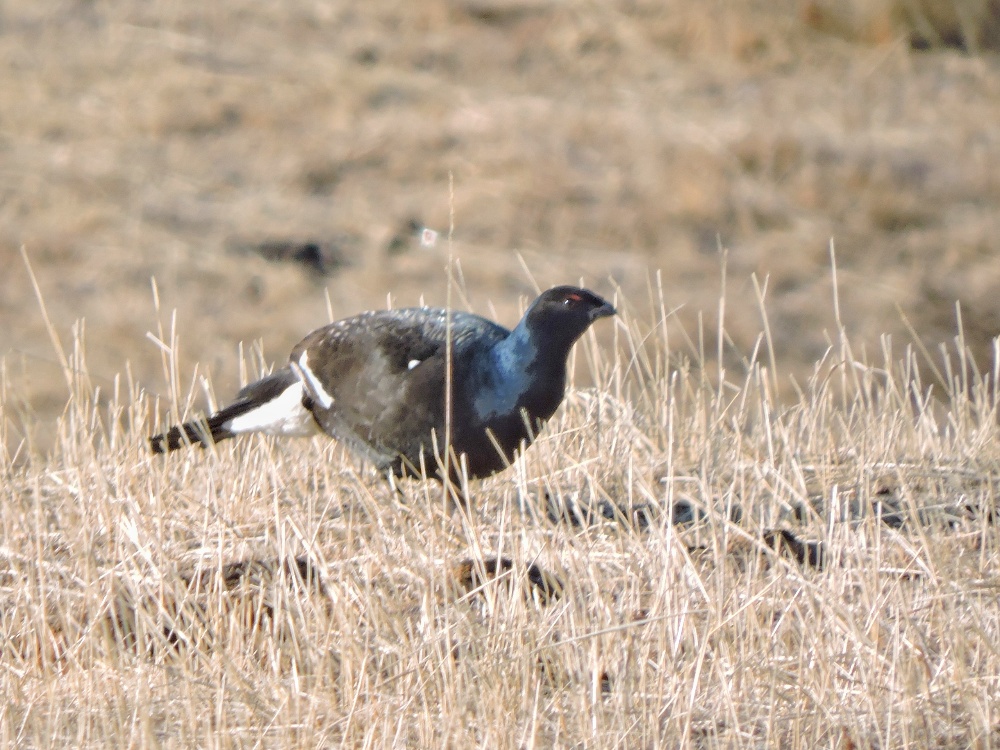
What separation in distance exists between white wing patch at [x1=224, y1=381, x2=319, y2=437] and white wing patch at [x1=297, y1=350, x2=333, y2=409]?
42 mm

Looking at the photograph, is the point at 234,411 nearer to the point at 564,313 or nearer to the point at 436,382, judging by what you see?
the point at 436,382

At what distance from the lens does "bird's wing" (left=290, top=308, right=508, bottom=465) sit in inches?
161

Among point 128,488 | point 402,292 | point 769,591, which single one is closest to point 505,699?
point 769,591

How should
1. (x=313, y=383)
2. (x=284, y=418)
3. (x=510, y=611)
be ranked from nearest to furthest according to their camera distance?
1. (x=510, y=611)
2. (x=313, y=383)
3. (x=284, y=418)

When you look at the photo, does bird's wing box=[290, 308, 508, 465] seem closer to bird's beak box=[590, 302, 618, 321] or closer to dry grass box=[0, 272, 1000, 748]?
dry grass box=[0, 272, 1000, 748]

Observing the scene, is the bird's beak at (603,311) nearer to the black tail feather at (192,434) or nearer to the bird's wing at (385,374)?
the bird's wing at (385,374)

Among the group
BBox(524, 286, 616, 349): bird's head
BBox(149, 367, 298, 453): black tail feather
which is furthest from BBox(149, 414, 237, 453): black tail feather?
BBox(524, 286, 616, 349): bird's head

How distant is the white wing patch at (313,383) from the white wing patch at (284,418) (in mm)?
42

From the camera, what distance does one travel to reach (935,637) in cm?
306

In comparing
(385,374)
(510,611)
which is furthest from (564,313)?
(510,611)

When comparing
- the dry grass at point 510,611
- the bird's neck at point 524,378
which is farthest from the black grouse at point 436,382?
the dry grass at point 510,611

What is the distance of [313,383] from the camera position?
172 inches

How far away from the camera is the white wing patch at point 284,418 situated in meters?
4.45

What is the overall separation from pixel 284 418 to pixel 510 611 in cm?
155
